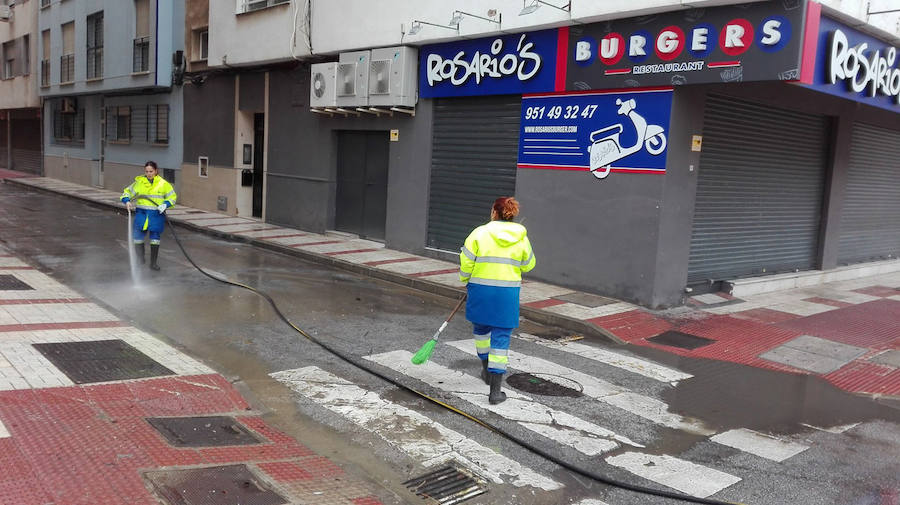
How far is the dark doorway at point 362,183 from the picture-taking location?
1547cm

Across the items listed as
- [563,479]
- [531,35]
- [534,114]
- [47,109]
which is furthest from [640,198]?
[47,109]

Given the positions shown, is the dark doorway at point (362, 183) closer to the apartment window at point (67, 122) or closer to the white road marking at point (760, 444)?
the white road marking at point (760, 444)

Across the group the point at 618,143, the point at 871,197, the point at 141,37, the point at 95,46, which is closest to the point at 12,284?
the point at 618,143

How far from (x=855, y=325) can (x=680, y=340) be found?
3.08 meters

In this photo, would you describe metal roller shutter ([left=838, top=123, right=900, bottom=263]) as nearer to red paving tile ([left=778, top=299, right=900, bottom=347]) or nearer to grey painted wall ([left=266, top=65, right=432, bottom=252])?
red paving tile ([left=778, top=299, right=900, bottom=347])

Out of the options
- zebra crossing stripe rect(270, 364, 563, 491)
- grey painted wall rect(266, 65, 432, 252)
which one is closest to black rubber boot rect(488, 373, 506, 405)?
zebra crossing stripe rect(270, 364, 563, 491)

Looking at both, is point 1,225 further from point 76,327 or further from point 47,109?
point 47,109

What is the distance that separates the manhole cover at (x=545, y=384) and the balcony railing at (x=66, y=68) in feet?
89.2

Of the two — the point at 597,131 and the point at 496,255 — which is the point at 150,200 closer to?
the point at 597,131

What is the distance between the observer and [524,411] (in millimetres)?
5977

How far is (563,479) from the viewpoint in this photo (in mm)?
4758

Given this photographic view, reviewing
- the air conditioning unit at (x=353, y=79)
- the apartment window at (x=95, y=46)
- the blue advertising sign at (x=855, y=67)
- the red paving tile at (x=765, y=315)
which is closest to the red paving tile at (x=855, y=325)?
the red paving tile at (x=765, y=315)

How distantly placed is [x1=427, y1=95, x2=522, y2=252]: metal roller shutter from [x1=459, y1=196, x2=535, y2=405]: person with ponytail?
21.3 ft

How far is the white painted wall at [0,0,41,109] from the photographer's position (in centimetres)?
3147
